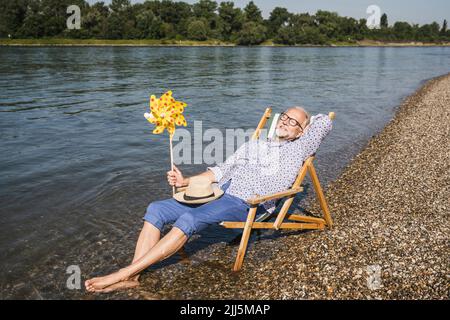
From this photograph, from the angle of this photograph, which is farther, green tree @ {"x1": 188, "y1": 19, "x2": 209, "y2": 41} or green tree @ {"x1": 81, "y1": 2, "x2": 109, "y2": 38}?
green tree @ {"x1": 188, "y1": 19, "x2": 209, "y2": 41}

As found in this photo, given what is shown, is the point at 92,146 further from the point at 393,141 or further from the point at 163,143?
the point at 393,141

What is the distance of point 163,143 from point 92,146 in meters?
2.12

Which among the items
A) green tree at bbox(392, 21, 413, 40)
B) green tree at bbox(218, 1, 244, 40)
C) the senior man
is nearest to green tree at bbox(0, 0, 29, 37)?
green tree at bbox(218, 1, 244, 40)

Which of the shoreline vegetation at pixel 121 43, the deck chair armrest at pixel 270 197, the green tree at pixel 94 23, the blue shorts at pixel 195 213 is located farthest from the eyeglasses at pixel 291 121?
the green tree at pixel 94 23

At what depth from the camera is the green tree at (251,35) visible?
429 feet

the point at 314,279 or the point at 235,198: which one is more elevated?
the point at 235,198

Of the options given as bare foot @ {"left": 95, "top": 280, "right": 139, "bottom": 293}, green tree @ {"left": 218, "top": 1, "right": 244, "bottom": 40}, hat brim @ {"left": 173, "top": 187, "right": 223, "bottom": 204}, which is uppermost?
green tree @ {"left": 218, "top": 1, "right": 244, "bottom": 40}

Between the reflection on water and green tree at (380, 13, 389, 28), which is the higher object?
green tree at (380, 13, 389, 28)

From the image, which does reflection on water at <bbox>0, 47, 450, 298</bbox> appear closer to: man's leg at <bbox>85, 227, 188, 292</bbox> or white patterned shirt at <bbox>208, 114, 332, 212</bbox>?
man's leg at <bbox>85, 227, 188, 292</bbox>

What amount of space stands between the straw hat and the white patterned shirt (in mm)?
369

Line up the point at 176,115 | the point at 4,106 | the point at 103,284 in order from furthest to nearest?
the point at 4,106 → the point at 176,115 → the point at 103,284

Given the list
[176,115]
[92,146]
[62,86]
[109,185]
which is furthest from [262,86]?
[176,115]

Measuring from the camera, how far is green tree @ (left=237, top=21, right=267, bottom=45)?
130875mm
